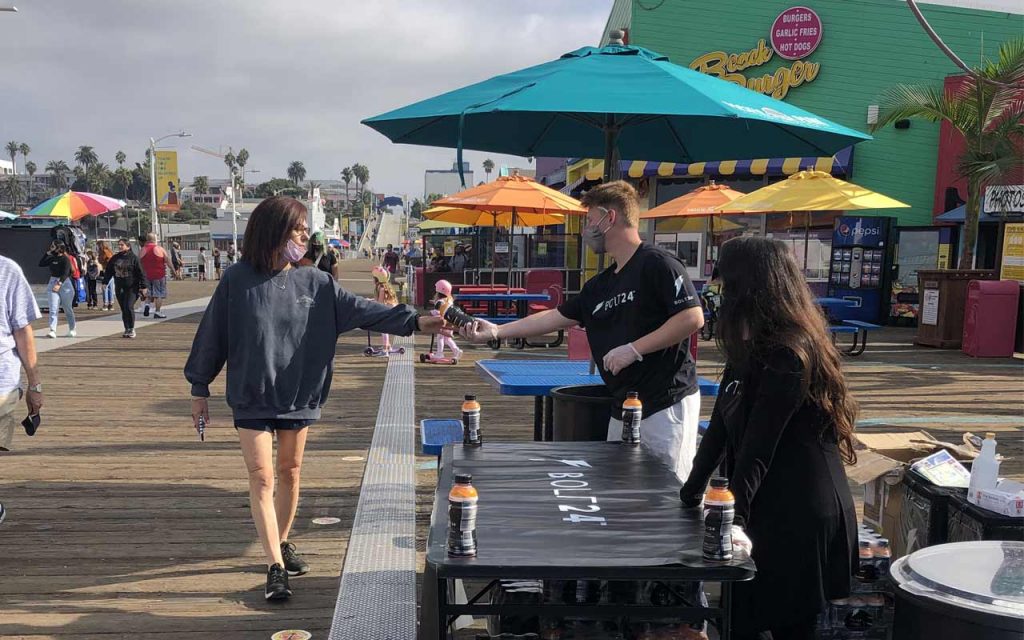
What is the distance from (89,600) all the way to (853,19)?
21.8m

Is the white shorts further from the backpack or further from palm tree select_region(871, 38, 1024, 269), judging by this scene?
the backpack

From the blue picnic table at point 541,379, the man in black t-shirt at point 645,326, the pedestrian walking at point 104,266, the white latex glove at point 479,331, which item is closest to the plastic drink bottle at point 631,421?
the man in black t-shirt at point 645,326

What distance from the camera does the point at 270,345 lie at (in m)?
3.69

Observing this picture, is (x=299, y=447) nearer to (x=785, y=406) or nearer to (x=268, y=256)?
(x=268, y=256)

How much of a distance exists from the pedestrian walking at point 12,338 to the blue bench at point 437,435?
2060 millimetres

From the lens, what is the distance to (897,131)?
20.7m

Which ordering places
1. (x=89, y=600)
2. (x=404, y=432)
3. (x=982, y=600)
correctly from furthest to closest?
1. (x=404, y=432)
2. (x=89, y=600)
3. (x=982, y=600)

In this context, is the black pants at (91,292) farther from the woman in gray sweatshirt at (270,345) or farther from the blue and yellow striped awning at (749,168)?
the woman in gray sweatshirt at (270,345)

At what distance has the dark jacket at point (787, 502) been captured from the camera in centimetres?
251

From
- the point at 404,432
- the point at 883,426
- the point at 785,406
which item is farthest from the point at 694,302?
the point at 883,426

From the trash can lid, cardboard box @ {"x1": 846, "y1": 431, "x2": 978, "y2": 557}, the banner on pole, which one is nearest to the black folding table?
the trash can lid

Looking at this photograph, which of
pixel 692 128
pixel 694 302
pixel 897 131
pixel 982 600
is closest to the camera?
pixel 982 600

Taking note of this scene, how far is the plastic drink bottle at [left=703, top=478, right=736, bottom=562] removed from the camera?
7.07 ft

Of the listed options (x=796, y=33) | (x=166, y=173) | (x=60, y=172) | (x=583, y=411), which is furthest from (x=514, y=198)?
(x=60, y=172)
